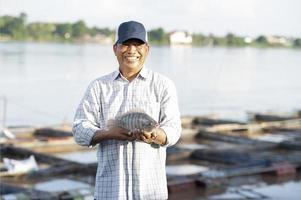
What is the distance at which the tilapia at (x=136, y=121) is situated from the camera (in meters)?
2.89

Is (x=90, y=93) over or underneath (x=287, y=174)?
over

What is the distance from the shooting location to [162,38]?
108375 mm

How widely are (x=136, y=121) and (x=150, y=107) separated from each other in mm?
223

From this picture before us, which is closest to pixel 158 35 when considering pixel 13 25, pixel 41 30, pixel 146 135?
pixel 41 30

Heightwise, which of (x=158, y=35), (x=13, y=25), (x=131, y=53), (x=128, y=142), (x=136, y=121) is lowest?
(x=128, y=142)

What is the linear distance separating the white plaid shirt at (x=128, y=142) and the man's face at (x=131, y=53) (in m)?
0.06

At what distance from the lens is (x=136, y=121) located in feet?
9.50

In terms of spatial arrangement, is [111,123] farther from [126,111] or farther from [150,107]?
[150,107]

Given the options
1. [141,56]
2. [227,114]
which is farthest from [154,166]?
[227,114]

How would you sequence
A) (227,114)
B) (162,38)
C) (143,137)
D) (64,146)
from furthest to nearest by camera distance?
(162,38), (227,114), (64,146), (143,137)

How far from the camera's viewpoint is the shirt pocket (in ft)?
10.1

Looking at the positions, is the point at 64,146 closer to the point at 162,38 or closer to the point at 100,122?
the point at 100,122

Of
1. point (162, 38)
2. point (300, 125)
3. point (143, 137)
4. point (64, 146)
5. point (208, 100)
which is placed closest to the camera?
point (143, 137)

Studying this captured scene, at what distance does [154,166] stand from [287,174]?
7.70 metres
